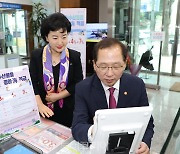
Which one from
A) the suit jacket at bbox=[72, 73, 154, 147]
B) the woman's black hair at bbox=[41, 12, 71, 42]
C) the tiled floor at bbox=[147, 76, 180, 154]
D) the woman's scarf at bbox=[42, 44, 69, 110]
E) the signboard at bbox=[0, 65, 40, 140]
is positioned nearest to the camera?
the suit jacket at bbox=[72, 73, 154, 147]

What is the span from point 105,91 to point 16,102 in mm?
557

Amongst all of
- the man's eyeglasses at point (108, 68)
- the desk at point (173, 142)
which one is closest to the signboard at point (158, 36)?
the desk at point (173, 142)

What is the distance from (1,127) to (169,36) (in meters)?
5.62

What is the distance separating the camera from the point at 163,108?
3709mm

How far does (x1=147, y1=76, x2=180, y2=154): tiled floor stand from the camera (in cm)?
265

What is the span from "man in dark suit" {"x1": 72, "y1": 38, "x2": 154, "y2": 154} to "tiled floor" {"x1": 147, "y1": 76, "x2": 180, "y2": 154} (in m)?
1.22

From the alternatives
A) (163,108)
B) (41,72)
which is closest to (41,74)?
(41,72)

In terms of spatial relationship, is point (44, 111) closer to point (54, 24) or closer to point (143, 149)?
point (54, 24)

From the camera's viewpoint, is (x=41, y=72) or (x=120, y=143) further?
(x=41, y=72)

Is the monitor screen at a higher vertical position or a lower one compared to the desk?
higher

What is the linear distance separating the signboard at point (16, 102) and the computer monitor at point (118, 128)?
2.09 ft

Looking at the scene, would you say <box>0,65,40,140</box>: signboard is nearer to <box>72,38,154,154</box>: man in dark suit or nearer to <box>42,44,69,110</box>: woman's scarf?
<box>42,44,69,110</box>: woman's scarf

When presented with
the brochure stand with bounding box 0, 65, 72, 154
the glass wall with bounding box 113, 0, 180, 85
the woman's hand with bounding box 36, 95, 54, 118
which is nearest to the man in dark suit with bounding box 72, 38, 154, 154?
the brochure stand with bounding box 0, 65, 72, 154

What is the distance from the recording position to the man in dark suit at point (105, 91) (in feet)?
3.26
